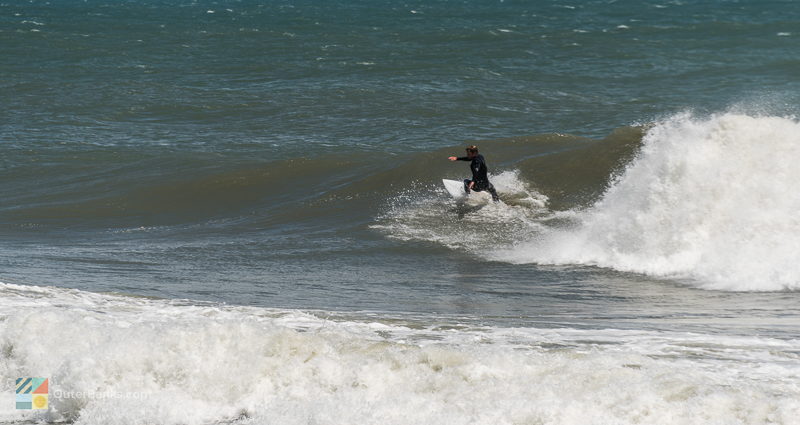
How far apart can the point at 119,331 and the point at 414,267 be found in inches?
243

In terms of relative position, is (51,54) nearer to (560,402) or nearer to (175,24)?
(175,24)

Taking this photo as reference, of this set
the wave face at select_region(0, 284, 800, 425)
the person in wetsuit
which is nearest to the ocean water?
the wave face at select_region(0, 284, 800, 425)

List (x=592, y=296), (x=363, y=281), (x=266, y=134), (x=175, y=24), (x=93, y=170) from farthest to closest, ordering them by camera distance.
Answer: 1. (x=175, y=24)
2. (x=266, y=134)
3. (x=93, y=170)
4. (x=363, y=281)
5. (x=592, y=296)

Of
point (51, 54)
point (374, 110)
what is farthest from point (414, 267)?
point (51, 54)

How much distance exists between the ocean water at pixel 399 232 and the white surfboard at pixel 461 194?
0.28 meters

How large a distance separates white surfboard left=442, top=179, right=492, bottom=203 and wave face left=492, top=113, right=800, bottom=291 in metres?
1.66

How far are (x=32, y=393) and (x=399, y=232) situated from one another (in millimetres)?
9181

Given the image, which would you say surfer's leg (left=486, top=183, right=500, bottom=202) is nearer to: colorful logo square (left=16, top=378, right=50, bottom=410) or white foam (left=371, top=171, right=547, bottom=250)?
white foam (left=371, top=171, right=547, bottom=250)

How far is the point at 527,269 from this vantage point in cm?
1365

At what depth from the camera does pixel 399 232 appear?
53.7ft

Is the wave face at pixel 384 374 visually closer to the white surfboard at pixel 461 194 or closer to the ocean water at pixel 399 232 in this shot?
the ocean water at pixel 399 232

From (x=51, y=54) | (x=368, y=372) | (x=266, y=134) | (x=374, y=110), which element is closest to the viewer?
(x=368, y=372)

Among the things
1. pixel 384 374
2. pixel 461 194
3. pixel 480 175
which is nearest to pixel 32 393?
pixel 384 374

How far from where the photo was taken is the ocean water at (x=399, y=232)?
7.50 metres
